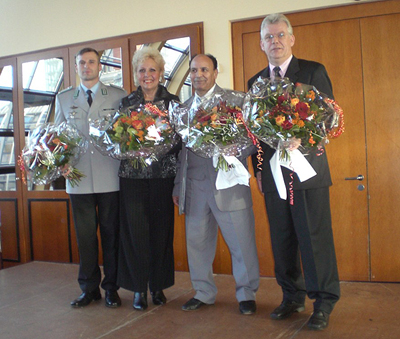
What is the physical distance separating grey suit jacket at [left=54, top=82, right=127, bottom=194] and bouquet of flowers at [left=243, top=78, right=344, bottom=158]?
44.0 inches

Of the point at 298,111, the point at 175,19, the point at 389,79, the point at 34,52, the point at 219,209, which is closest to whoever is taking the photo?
the point at 298,111

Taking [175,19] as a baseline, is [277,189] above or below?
below

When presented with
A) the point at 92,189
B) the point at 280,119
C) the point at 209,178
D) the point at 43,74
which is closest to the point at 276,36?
the point at 280,119

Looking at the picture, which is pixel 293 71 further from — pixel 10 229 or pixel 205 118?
pixel 10 229

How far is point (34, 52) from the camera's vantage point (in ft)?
15.3

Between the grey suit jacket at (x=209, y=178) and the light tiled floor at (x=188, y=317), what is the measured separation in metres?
0.70

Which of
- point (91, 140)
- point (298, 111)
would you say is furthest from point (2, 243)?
point (298, 111)

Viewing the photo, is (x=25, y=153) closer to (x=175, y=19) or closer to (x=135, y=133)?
(x=135, y=133)

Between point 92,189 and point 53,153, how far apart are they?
0.36 meters

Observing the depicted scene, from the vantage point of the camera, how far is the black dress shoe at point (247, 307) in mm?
2619

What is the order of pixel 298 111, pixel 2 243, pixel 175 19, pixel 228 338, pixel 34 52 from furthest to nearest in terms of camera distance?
pixel 2 243 → pixel 34 52 → pixel 175 19 → pixel 228 338 → pixel 298 111

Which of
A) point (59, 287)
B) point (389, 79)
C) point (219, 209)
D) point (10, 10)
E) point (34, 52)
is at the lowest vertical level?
point (59, 287)

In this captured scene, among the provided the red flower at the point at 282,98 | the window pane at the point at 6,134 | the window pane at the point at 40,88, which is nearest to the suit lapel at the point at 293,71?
the red flower at the point at 282,98

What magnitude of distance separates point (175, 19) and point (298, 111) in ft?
7.61
